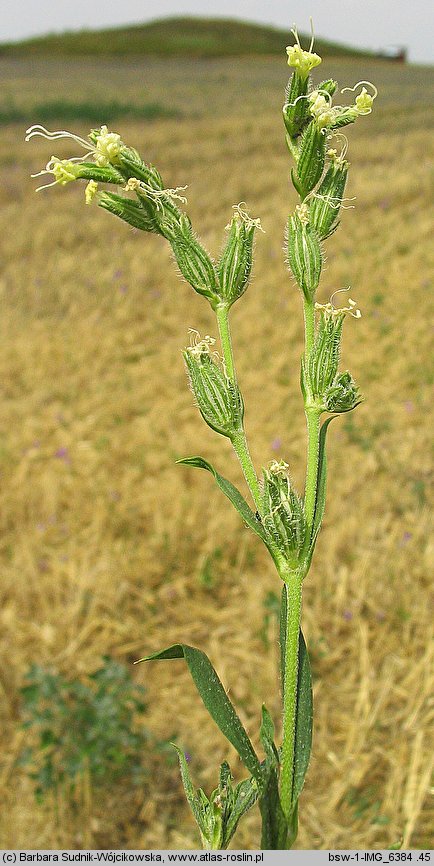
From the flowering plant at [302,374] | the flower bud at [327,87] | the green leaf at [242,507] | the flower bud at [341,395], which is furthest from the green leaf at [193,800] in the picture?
the flower bud at [327,87]

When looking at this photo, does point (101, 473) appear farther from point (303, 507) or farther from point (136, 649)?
point (303, 507)

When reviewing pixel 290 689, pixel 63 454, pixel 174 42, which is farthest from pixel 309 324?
pixel 174 42

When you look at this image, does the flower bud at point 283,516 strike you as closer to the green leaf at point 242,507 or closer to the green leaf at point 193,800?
the green leaf at point 242,507

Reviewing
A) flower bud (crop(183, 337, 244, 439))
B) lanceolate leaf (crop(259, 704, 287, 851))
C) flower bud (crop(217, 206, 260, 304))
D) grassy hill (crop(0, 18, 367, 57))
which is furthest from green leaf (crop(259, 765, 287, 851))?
grassy hill (crop(0, 18, 367, 57))

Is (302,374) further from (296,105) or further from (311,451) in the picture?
(296,105)

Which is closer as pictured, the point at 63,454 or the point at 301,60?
the point at 301,60

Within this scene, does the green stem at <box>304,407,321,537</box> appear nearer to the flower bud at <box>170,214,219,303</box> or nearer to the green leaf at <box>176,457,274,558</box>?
the green leaf at <box>176,457,274,558</box>
